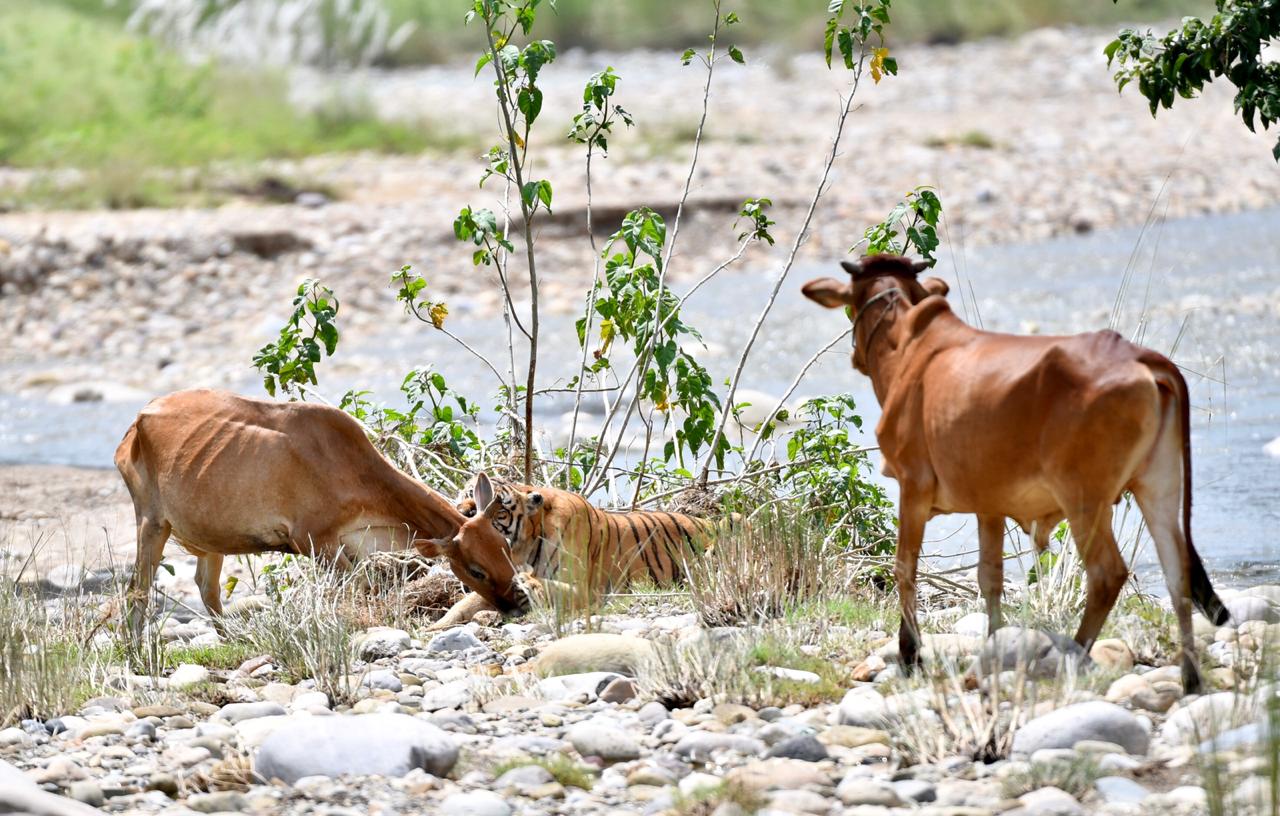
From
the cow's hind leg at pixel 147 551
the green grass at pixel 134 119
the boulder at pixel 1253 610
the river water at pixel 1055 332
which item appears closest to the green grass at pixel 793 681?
the boulder at pixel 1253 610

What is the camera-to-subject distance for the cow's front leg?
5.86 meters

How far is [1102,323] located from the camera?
17.4m

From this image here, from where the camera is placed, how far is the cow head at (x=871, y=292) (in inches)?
242

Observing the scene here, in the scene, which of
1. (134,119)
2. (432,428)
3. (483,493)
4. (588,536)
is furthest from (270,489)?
(134,119)

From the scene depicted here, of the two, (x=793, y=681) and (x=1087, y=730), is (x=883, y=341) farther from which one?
(x=1087, y=730)

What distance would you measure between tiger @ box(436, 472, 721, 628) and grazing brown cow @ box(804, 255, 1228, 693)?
6.47 feet

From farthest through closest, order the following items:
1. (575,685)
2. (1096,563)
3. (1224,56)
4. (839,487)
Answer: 1. (839,487)
2. (1224,56)
3. (575,685)
4. (1096,563)

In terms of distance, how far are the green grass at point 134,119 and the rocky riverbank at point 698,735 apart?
1907 cm

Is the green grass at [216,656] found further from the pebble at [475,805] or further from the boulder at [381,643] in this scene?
the pebble at [475,805]

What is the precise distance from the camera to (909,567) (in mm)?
5930

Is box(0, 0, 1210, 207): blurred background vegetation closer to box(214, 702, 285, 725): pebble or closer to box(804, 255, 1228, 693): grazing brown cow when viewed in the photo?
box(214, 702, 285, 725): pebble

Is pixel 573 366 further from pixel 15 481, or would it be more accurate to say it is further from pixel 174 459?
pixel 174 459

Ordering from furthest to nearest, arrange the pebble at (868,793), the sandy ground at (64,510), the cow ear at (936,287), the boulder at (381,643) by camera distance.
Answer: the sandy ground at (64,510) < the boulder at (381,643) < the cow ear at (936,287) < the pebble at (868,793)

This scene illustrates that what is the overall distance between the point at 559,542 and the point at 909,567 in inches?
108
